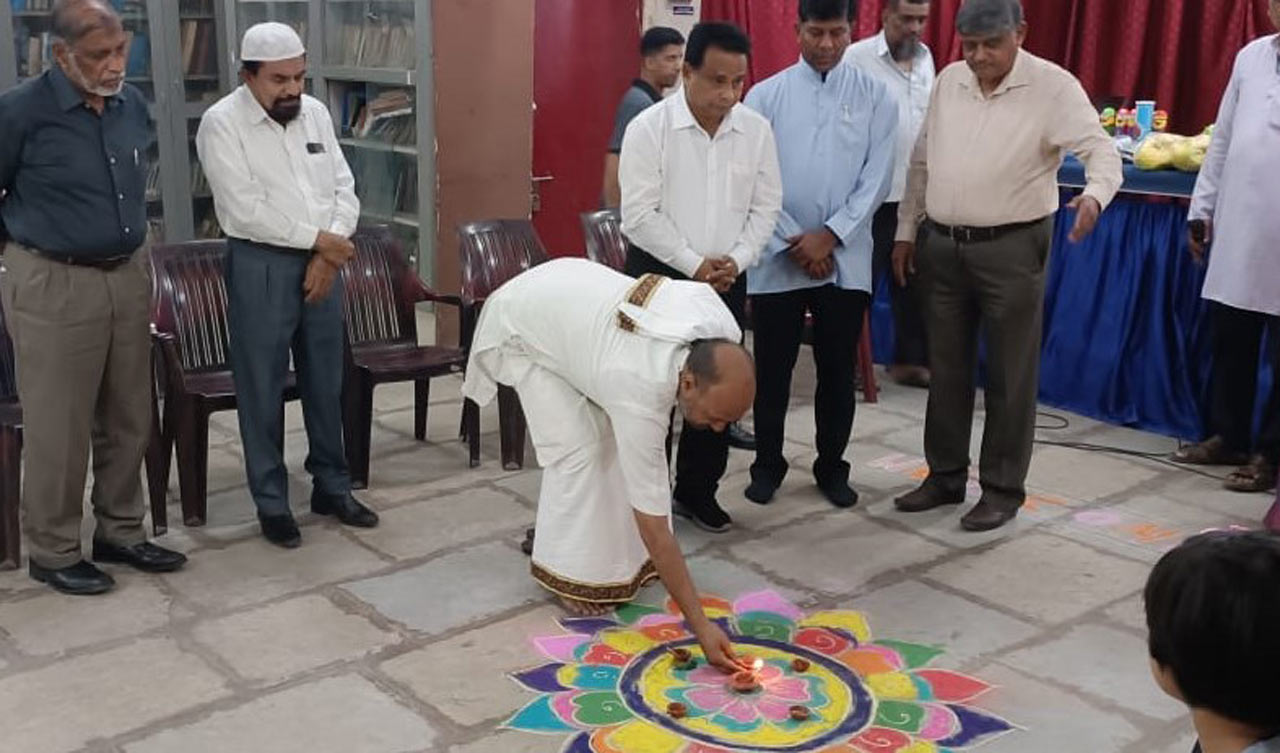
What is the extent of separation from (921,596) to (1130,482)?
1.41m

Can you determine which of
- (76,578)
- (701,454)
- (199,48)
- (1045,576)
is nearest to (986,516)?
(1045,576)

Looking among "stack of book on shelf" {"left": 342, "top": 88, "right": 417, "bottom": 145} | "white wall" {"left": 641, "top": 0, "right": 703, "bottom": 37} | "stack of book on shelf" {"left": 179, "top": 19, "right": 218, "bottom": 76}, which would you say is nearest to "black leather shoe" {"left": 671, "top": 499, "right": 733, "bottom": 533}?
"stack of book on shelf" {"left": 342, "top": 88, "right": 417, "bottom": 145}

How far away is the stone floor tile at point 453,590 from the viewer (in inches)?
130

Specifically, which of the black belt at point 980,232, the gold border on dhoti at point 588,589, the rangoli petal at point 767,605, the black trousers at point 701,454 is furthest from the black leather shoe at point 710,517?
the black belt at point 980,232

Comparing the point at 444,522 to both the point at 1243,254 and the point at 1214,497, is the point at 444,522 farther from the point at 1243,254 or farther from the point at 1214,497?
the point at 1243,254

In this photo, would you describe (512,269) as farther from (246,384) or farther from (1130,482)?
(1130,482)

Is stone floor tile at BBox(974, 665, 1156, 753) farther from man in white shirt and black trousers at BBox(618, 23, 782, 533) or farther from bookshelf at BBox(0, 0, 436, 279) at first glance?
bookshelf at BBox(0, 0, 436, 279)

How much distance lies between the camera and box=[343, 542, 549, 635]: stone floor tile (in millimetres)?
3307

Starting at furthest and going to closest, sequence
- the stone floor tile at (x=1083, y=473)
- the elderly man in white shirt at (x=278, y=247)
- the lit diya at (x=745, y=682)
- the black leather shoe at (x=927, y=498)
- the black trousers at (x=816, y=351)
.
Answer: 1. the stone floor tile at (x=1083, y=473)
2. the black leather shoe at (x=927, y=498)
3. the black trousers at (x=816, y=351)
4. the elderly man in white shirt at (x=278, y=247)
5. the lit diya at (x=745, y=682)

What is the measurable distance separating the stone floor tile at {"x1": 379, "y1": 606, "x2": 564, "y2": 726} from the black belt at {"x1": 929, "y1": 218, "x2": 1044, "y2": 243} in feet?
5.26

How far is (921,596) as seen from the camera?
3.50 meters

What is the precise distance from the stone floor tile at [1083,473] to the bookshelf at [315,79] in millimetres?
2922

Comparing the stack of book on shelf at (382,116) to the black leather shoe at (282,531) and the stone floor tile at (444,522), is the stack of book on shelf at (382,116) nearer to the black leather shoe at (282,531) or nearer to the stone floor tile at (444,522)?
the stone floor tile at (444,522)

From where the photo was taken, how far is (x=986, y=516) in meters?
3.97
